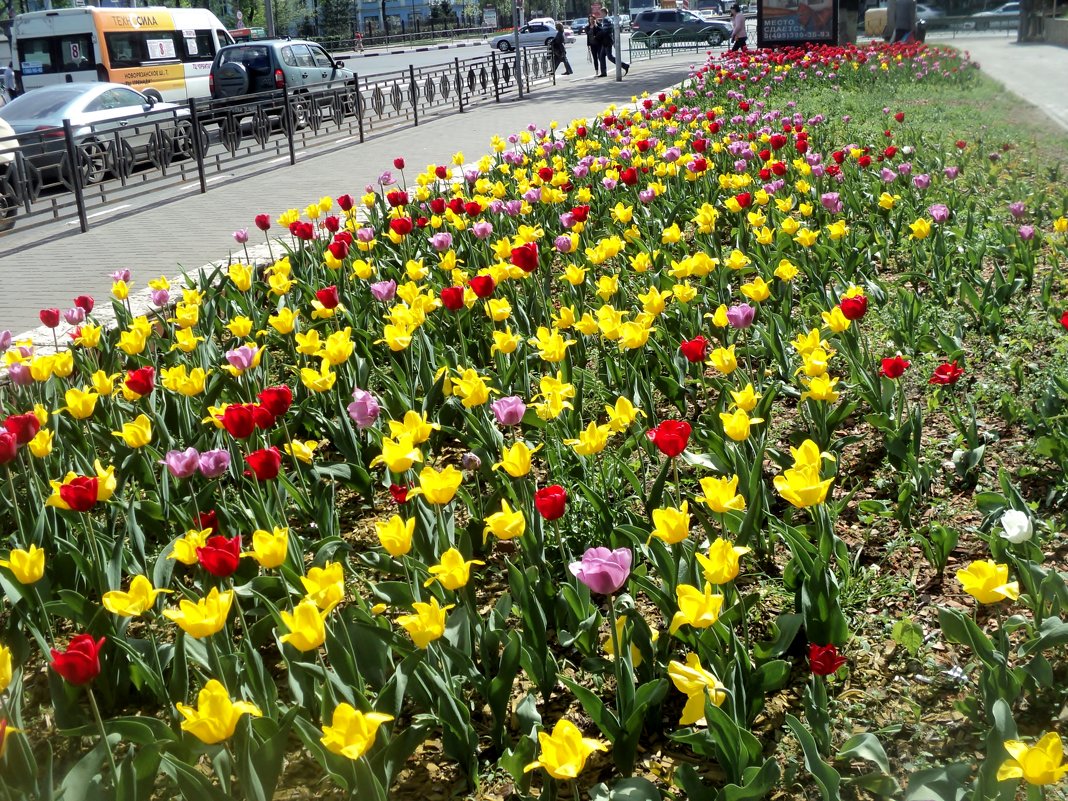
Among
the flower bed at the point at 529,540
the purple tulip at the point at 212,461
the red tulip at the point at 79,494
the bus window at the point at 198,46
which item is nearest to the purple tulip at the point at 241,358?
the flower bed at the point at 529,540

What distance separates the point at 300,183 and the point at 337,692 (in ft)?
36.3

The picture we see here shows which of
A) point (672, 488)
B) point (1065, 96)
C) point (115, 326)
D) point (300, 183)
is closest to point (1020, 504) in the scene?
point (672, 488)

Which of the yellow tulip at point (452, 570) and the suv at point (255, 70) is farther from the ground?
the suv at point (255, 70)

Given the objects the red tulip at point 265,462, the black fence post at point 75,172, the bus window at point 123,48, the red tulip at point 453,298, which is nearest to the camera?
the red tulip at point 265,462

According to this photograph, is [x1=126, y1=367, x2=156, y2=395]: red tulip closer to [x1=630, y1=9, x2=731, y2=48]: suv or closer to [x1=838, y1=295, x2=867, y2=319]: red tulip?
[x1=838, y1=295, x2=867, y2=319]: red tulip

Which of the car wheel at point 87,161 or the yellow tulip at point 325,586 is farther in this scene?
the car wheel at point 87,161

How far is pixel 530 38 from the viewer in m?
51.9

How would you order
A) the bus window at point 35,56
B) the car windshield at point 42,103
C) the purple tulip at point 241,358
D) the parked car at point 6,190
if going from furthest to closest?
the bus window at point 35,56
the car windshield at point 42,103
the parked car at point 6,190
the purple tulip at point 241,358

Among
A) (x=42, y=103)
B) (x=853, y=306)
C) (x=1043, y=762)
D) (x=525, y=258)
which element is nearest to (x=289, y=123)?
(x=42, y=103)

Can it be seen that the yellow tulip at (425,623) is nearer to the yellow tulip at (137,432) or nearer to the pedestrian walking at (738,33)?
the yellow tulip at (137,432)

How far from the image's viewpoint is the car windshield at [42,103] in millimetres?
13766

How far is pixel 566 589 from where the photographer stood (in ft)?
8.31

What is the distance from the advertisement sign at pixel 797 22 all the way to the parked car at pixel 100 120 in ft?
42.3

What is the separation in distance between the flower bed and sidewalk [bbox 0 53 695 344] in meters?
2.64
